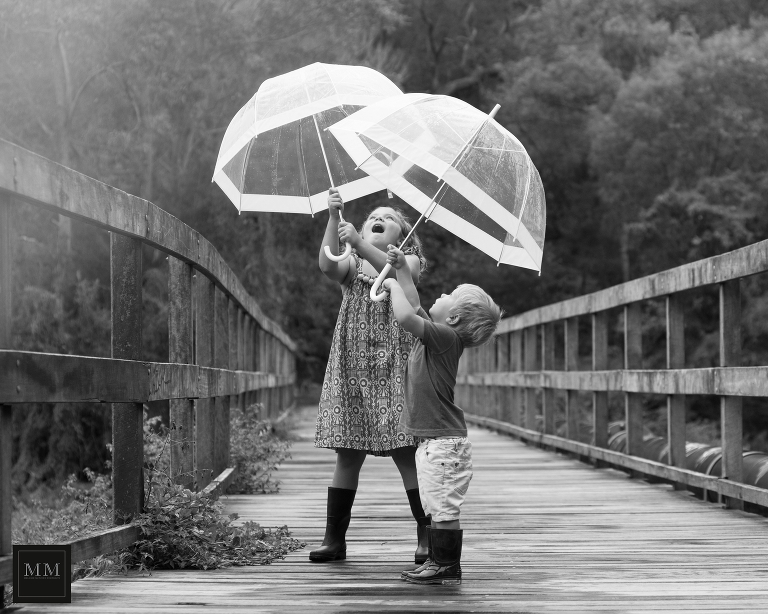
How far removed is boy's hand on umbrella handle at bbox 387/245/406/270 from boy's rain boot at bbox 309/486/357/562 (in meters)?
0.91

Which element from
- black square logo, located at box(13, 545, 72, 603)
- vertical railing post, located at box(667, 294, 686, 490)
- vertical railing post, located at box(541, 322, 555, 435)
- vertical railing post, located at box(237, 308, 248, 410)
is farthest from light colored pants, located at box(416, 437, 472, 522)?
vertical railing post, located at box(541, 322, 555, 435)

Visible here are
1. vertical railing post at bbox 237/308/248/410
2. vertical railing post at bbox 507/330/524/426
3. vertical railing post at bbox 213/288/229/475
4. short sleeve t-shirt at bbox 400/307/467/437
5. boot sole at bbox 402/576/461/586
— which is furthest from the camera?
vertical railing post at bbox 507/330/524/426

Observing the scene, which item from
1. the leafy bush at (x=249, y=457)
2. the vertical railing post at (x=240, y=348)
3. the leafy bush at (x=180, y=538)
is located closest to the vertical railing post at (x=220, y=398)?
the leafy bush at (x=249, y=457)

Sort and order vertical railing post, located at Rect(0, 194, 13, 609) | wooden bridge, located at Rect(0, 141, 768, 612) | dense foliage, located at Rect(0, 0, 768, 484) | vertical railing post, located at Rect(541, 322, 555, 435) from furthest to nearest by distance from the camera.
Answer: dense foliage, located at Rect(0, 0, 768, 484)
vertical railing post, located at Rect(541, 322, 555, 435)
wooden bridge, located at Rect(0, 141, 768, 612)
vertical railing post, located at Rect(0, 194, 13, 609)

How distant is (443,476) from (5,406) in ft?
4.28

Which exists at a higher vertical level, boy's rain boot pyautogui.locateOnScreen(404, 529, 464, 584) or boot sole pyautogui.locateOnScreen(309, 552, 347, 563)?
boy's rain boot pyautogui.locateOnScreen(404, 529, 464, 584)

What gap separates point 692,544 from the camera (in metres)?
4.17

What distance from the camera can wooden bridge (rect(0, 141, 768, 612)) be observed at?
9.79 feet

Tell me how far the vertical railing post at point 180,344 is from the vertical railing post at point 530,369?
585cm

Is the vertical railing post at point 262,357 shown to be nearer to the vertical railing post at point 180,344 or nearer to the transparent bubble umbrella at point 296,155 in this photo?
the vertical railing post at point 180,344

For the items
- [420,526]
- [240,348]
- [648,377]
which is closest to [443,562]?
[420,526]

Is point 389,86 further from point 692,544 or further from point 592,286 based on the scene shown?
point 592,286

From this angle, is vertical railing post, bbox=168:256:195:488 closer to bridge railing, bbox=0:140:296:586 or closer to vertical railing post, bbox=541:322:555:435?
bridge railing, bbox=0:140:296:586

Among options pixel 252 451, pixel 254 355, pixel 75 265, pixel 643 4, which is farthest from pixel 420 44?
pixel 252 451
